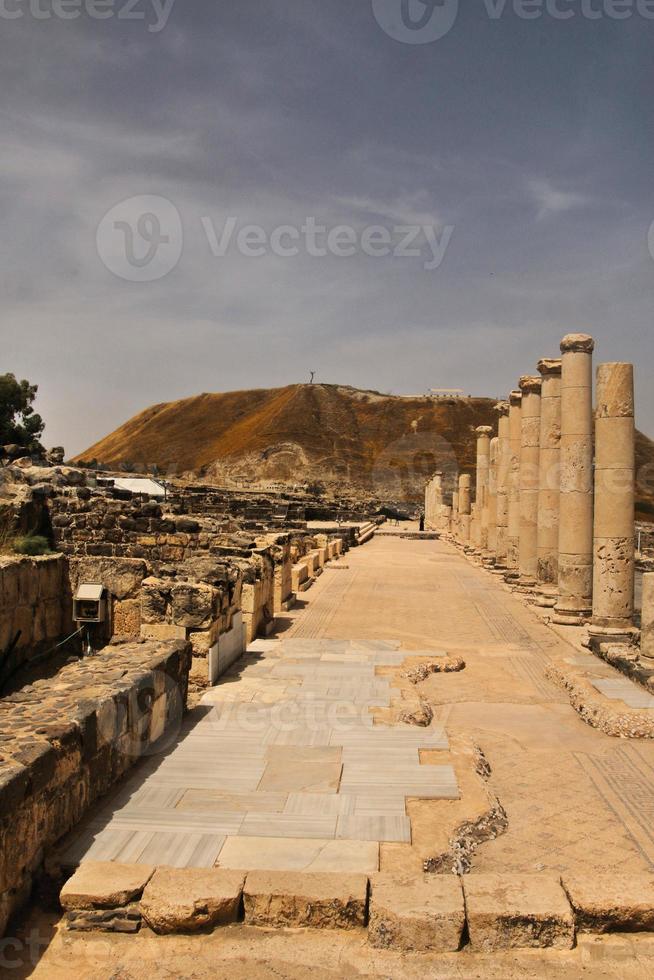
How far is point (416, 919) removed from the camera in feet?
12.6

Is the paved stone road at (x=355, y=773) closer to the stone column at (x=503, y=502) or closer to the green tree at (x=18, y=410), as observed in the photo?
the stone column at (x=503, y=502)

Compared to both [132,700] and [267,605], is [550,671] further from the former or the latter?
[132,700]

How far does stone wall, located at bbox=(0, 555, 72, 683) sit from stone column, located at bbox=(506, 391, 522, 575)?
14.1m

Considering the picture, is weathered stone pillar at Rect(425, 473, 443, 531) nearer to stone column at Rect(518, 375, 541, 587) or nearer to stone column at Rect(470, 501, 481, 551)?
stone column at Rect(470, 501, 481, 551)

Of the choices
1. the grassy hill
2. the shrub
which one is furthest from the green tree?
the shrub

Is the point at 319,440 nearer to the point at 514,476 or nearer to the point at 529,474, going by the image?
the point at 514,476

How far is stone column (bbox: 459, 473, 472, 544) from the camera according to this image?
35.3m

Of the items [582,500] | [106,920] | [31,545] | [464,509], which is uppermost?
[582,500]

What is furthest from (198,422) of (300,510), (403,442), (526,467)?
(526,467)

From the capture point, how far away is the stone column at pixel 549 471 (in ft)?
56.4

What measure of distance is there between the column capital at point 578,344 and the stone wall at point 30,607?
377 inches

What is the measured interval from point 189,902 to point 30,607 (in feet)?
20.6

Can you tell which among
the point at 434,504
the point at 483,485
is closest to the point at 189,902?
the point at 483,485

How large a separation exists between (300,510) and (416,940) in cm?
3168
